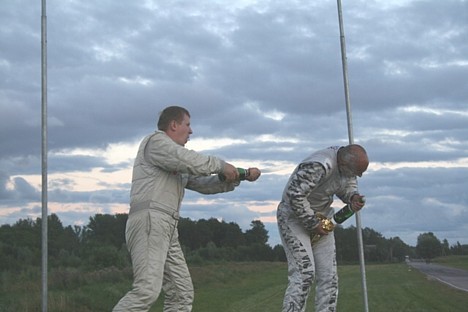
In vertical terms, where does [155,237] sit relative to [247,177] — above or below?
below

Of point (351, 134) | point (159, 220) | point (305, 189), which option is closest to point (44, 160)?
point (159, 220)

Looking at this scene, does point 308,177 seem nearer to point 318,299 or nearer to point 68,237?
point 318,299

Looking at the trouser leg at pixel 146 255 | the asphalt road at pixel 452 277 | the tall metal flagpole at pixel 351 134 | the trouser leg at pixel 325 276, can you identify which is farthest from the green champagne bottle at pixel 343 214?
the asphalt road at pixel 452 277

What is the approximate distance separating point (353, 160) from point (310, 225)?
0.81 meters

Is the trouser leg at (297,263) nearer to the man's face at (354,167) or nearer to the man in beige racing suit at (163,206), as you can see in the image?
the man's face at (354,167)

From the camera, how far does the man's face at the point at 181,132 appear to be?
694cm

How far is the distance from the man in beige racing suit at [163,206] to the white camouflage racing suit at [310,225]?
760 mm

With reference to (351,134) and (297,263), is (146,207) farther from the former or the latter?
(351,134)

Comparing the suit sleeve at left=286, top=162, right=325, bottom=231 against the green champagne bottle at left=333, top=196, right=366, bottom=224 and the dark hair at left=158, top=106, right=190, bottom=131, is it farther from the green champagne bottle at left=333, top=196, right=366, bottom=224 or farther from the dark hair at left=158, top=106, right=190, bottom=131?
the dark hair at left=158, top=106, right=190, bottom=131

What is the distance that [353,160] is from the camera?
24.6 ft

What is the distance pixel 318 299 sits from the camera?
7742 mm

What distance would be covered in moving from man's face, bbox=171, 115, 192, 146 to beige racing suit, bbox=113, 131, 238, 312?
168 millimetres

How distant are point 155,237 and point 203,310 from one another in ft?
54.6

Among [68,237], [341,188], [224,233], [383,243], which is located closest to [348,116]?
[341,188]
